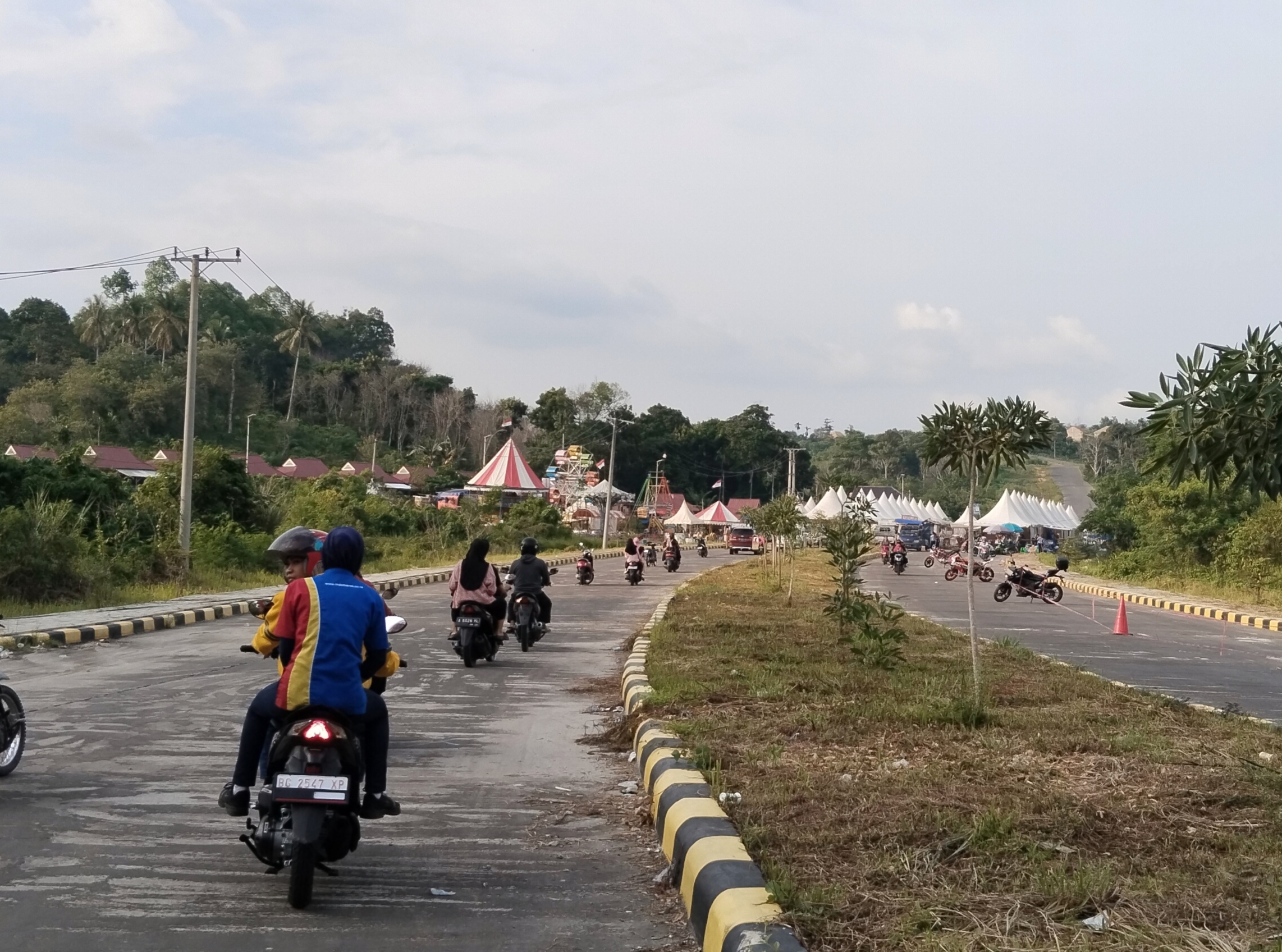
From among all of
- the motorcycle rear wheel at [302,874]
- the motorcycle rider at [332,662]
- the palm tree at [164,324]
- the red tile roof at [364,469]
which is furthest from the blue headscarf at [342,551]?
the palm tree at [164,324]

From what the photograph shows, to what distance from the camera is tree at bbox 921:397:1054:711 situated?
31.0 feet

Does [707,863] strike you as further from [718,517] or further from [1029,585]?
[718,517]

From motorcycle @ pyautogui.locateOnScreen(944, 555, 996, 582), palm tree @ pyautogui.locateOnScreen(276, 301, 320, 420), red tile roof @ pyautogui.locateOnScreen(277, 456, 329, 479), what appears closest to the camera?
motorcycle @ pyautogui.locateOnScreen(944, 555, 996, 582)

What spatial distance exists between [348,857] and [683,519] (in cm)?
7639

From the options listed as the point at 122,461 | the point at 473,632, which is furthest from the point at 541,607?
the point at 122,461

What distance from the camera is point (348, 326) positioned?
11738cm

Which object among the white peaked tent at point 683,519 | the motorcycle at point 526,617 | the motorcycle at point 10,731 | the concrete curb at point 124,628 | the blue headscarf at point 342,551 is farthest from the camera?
the white peaked tent at point 683,519

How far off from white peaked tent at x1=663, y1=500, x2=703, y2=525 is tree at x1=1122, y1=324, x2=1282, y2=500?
244ft

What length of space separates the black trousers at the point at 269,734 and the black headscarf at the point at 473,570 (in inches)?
337

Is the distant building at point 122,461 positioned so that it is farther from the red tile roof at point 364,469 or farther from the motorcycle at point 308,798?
the motorcycle at point 308,798

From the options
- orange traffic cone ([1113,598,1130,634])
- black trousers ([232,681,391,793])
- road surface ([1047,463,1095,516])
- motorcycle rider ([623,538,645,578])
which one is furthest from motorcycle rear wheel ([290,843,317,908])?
road surface ([1047,463,1095,516])

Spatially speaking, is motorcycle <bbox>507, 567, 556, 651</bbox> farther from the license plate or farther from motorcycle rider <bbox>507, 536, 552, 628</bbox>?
the license plate

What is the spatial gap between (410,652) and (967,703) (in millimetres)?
8291

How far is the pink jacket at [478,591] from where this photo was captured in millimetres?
14156
